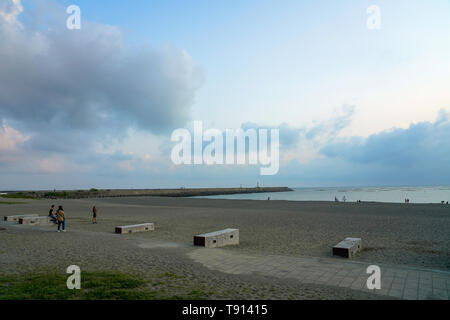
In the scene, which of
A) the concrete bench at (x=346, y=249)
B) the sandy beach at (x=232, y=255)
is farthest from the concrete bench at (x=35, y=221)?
the concrete bench at (x=346, y=249)

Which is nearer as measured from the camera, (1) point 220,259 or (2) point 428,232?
(1) point 220,259

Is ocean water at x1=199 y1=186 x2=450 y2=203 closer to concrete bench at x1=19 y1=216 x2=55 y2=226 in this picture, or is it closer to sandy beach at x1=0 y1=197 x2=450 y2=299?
sandy beach at x1=0 y1=197 x2=450 y2=299

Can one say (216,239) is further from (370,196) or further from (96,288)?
(370,196)

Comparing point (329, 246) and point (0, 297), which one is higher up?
point (0, 297)

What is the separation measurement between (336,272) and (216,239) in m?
5.48

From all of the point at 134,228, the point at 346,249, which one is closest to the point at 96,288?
the point at 346,249

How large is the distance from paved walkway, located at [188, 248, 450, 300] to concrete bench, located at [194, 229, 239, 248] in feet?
4.75

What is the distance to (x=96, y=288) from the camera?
20.0 feet

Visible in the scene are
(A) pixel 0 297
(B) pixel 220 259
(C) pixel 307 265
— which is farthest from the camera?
(B) pixel 220 259
